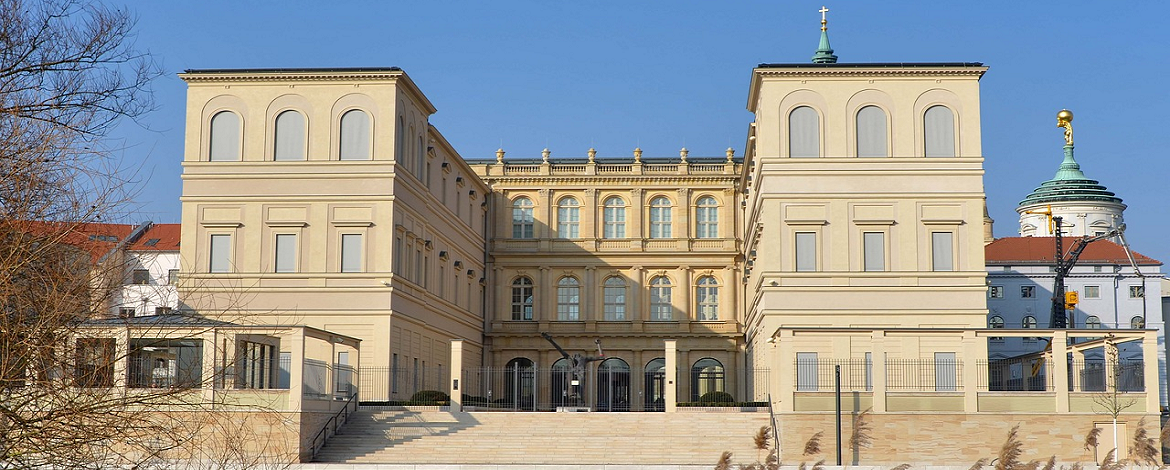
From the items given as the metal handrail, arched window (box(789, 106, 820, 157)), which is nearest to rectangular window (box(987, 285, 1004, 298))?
arched window (box(789, 106, 820, 157))

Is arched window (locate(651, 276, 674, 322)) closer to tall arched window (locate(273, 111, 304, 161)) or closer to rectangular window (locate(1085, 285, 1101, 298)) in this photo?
tall arched window (locate(273, 111, 304, 161))

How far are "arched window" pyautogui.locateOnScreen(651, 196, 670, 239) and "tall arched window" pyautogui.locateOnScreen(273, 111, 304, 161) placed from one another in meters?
22.3

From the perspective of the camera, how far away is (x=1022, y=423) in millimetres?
34531

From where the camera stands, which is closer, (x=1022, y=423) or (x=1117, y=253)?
(x=1022, y=423)

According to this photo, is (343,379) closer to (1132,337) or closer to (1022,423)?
(1022,423)

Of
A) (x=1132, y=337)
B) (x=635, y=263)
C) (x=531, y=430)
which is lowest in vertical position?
(x=531, y=430)

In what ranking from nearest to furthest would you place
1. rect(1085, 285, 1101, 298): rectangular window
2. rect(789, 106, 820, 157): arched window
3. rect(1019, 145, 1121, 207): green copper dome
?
rect(789, 106, 820, 157): arched window < rect(1085, 285, 1101, 298): rectangular window < rect(1019, 145, 1121, 207): green copper dome

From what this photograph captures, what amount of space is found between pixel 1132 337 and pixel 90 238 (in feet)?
95.4

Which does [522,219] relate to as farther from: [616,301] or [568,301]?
[616,301]


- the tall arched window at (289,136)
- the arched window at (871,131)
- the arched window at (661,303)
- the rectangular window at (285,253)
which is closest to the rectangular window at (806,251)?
the arched window at (871,131)

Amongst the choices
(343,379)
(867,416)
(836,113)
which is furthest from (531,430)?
(836,113)

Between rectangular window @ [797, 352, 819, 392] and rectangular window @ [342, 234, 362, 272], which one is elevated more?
rectangular window @ [342, 234, 362, 272]

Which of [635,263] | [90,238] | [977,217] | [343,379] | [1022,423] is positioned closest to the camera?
[90,238]

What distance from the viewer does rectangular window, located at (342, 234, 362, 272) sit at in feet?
143
